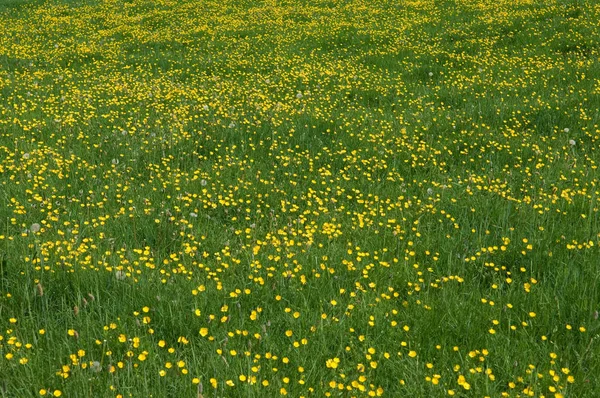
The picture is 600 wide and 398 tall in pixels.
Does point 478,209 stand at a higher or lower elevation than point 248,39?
lower

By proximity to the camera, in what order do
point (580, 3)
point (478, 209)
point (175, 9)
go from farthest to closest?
1. point (175, 9)
2. point (580, 3)
3. point (478, 209)

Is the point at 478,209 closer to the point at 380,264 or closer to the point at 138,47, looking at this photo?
the point at 380,264

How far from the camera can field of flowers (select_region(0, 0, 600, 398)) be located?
11.0 ft

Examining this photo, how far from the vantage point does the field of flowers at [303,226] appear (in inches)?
132

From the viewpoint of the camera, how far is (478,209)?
5.45 m

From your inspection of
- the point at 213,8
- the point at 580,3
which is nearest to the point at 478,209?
the point at 580,3

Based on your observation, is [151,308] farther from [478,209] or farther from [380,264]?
[478,209]

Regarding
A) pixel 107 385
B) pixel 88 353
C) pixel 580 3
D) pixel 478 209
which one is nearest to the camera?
pixel 107 385

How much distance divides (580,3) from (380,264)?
13883 mm

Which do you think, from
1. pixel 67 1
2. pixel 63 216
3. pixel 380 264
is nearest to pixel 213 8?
pixel 67 1

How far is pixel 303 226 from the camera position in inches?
206

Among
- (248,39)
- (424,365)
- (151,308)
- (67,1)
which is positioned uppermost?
(67,1)

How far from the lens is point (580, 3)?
14.7 meters

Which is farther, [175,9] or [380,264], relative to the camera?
[175,9]
